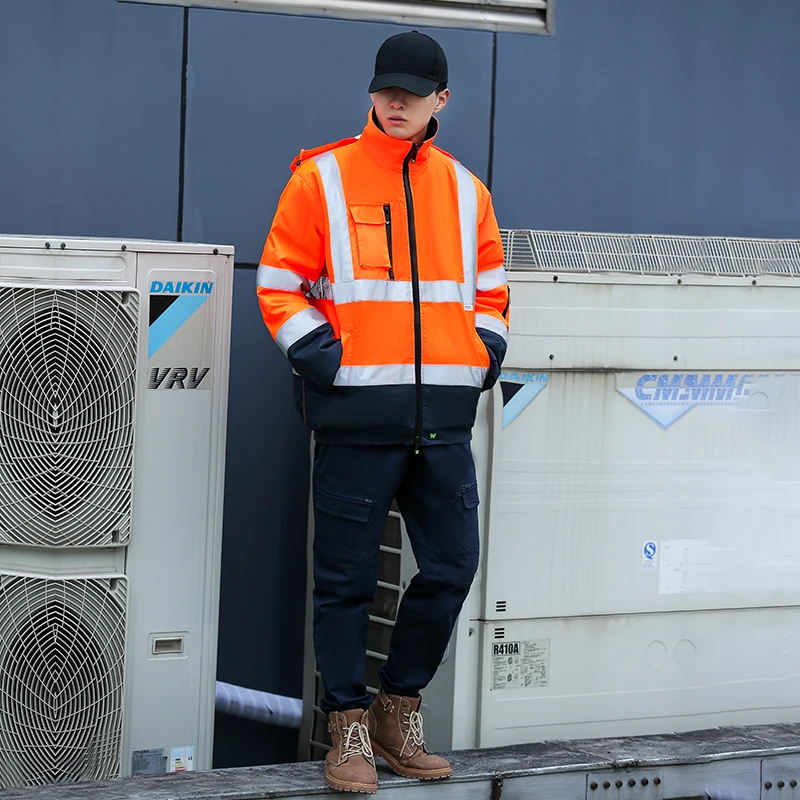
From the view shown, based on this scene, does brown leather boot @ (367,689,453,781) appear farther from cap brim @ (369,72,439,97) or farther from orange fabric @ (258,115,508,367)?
cap brim @ (369,72,439,97)

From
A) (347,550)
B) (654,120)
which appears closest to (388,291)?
(347,550)

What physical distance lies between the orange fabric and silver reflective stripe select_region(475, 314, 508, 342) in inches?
2.2

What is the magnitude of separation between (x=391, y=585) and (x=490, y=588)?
33cm

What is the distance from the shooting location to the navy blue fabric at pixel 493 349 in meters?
3.00

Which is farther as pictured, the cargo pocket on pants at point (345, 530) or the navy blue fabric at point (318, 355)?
the cargo pocket on pants at point (345, 530)

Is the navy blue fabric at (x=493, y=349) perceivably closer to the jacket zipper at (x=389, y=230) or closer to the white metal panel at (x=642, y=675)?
the jacket zipper at (x=389, y=230)

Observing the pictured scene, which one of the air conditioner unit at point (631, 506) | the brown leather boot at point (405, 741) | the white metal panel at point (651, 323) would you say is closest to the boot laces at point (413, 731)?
the brown leather boot at point (405, 741)

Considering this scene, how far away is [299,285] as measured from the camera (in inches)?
112

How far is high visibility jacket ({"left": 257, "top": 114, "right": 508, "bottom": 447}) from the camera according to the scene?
2826mm

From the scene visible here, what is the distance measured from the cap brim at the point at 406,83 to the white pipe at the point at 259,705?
2.09m

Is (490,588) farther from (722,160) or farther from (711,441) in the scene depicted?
(722,160)

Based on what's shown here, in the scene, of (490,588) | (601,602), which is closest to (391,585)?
(490,588)

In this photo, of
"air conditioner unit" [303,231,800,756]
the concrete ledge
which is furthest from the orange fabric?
the concrete ledge

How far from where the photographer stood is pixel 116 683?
3.21m
